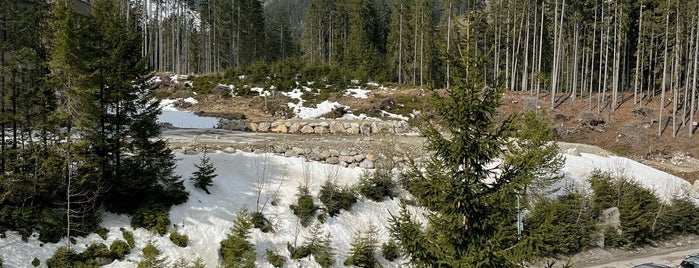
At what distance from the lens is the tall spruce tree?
29.9 ft

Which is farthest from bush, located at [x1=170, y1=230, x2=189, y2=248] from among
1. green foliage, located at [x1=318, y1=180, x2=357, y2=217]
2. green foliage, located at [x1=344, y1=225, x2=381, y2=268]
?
green foliage, located at [x1=318, y1=180, x2=357, y2=217]

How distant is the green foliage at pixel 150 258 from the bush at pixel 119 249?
1.67ft

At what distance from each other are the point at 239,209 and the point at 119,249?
475 centimetres

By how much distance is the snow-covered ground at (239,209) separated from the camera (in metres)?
15.1

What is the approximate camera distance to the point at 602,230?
23.2 meters

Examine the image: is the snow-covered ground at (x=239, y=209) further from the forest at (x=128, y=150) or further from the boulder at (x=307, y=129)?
the boulder at (x=307, y=129)

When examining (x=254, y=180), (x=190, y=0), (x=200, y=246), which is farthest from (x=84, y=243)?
(x=190, y=0)

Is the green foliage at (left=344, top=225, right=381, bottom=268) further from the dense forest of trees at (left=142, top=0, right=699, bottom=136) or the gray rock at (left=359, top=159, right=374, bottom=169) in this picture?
the dense forest of trees at (left=142, top=0, right=699, bottom=136)

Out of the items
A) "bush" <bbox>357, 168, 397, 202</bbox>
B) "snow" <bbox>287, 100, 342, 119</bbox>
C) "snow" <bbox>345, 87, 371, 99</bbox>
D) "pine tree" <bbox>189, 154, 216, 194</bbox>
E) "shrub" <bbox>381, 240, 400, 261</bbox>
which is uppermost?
"snow" <bbox>345, 87, 371, 99</bbox>

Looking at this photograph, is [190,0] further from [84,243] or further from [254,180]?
[84,243]

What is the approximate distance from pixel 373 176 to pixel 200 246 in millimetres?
9104

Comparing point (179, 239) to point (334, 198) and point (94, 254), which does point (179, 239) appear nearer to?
point (94, 254)

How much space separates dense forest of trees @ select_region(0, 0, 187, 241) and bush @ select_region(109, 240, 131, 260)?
1.12 m

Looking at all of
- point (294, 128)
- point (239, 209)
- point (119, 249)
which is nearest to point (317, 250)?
point (239, 209)
